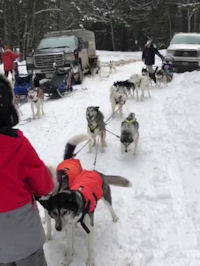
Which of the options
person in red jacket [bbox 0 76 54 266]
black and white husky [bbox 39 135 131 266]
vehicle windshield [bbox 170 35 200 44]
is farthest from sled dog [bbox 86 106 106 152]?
vehicle windshield [bbox 170 35 200 44]

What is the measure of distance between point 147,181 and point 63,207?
2532 millimetres

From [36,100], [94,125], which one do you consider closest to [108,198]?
[94,125]

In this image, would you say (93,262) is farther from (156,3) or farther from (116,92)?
(156,3)

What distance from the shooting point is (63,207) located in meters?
2.66

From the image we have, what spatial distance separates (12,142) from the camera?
1.96 metres

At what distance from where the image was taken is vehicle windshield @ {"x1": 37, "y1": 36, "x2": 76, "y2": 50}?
1444cm

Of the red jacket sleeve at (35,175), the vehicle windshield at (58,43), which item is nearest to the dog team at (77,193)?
the red jacket sleeve at (35,175)

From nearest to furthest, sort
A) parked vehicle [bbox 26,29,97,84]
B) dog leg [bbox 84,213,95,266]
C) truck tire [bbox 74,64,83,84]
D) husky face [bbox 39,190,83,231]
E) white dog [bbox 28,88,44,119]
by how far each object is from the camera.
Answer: husky face [bbox 39,190,83,231]
dog leg [bbox 84,213,95,266]
white dog [bbox 28,88,44,119]
parked vehicle [bbox 26,29,97,84]
truck tire [bbox 74,64,83,84]

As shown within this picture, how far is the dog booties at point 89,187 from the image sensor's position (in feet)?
9.93

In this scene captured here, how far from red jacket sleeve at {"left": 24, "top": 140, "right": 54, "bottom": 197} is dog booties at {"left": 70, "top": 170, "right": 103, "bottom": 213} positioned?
869 millimetres

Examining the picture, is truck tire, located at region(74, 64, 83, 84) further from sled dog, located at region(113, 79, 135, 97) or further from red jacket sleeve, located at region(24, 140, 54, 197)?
red jacket sleeve, located at region(24, 140, 54, 197)

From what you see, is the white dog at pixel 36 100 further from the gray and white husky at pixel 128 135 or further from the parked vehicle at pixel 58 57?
the gray and white husky at pixel 128 135

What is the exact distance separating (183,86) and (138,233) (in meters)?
9.26

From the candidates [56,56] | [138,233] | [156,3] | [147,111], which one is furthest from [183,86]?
[156,3]
